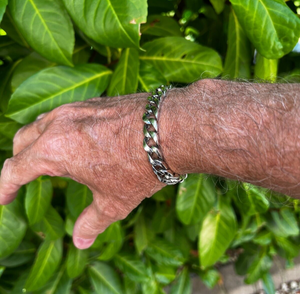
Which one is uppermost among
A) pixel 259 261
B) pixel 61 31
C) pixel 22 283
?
pixel 61 31

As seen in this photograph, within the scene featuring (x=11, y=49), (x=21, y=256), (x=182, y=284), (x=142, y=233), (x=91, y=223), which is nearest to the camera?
(x=91, y=223)

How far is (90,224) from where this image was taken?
0.75 metres

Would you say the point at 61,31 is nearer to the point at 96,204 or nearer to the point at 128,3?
the point at 128,3

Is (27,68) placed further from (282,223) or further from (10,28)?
(282,223)

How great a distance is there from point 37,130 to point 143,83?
28cm

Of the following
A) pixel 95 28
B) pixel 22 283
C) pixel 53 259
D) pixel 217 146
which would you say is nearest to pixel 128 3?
pixel 95 28

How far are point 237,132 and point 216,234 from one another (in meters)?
0.69

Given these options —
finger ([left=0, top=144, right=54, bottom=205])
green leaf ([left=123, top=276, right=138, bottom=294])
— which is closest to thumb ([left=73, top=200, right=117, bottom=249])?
finger ([left=0, top=144, right=54, bottom=205])

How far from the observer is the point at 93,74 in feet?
2.67

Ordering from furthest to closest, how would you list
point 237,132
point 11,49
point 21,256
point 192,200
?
point 21,256 → point 192,200 → point 11,49 → point 237,132

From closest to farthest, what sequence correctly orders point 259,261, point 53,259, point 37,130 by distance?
1. point 37,130
2. point 53,259
3. point 259,261

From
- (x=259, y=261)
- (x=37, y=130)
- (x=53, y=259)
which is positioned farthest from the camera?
(x=259, y=261)

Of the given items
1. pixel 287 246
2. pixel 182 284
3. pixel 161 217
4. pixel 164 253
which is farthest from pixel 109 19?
pixel 287 246

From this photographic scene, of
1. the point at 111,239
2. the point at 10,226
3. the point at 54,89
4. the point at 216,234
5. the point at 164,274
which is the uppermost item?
the point at 54,89
